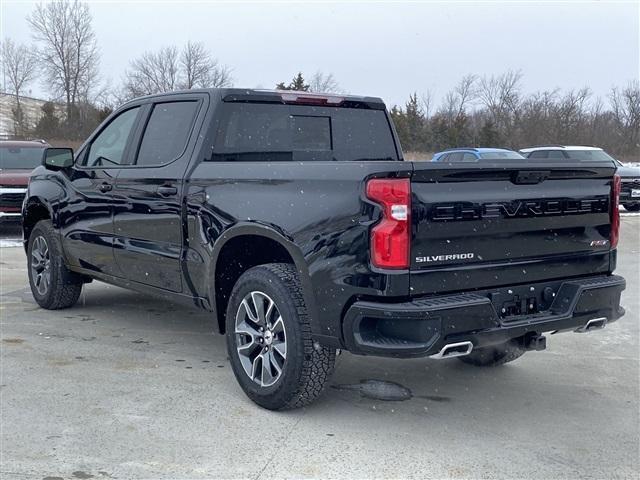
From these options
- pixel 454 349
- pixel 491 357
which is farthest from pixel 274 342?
pixel 491 357

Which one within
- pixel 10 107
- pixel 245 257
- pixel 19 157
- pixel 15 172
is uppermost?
pixel 10 107

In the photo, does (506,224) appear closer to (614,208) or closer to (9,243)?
(614,208)

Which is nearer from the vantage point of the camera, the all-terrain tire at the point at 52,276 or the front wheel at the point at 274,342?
the front wheel at the point at 274,342

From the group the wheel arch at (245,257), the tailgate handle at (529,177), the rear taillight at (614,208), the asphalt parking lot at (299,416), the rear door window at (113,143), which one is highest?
the rear door window at (113,143)

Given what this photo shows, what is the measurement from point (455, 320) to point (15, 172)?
11693mm

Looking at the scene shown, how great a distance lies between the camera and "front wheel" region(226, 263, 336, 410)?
3963mm

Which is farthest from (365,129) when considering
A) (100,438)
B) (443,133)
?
(443,133)

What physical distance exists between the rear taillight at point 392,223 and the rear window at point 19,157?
11.9 metres

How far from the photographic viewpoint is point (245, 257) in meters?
4.63

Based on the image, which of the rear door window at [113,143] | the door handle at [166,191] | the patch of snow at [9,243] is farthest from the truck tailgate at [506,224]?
the patch of snow at [9,243]

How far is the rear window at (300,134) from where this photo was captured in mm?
4973

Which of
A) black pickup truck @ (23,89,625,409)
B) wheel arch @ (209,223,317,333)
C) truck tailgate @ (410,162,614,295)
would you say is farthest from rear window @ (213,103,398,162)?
truck tailgate @ (410,162,614,295)

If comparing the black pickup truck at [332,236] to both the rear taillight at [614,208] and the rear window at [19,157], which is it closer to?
the rear taillight at [614,208]

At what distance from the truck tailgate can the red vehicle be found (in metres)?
9.88
